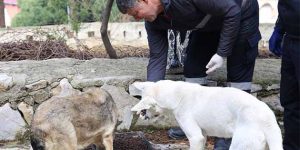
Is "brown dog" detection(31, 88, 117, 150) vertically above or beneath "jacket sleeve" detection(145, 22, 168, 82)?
beneath

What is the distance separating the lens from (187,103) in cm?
336

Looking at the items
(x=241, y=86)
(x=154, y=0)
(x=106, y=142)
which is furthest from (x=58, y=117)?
(x=241, y=86)

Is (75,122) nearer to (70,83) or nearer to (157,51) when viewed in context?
(157,51)

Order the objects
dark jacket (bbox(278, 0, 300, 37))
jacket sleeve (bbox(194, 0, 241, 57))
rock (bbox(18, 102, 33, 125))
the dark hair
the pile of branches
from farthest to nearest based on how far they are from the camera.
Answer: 1. the pile of branches
2. rock (bbox(18, 102, 33, 125))
3. jacket sleeve (bbox(194, 0, 241, 57))
4. the dark hair
5. dark jacket (bbox(278, 0, 300, 37))

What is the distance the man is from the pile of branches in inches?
101

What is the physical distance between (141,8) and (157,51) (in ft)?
2.52

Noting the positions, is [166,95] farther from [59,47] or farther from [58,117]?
[59,47]

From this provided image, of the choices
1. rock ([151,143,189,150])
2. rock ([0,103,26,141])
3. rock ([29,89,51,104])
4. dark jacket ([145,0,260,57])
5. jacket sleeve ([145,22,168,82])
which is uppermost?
dark jacket ([145,0,260,57])

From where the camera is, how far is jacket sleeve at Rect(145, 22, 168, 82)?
14.7ft

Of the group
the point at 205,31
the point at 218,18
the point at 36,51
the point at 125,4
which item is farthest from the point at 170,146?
the point at 36,51

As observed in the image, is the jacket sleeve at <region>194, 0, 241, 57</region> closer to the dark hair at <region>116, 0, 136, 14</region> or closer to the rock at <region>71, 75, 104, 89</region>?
the dark hair at <region>116, 0, 136, 14</region>

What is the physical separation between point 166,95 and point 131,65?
2740 mm

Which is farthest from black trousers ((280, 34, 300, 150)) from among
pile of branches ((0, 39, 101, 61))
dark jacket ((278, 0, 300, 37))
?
pile of branches ((0, 39, 101, 61))

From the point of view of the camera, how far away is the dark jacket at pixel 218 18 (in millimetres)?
3939
